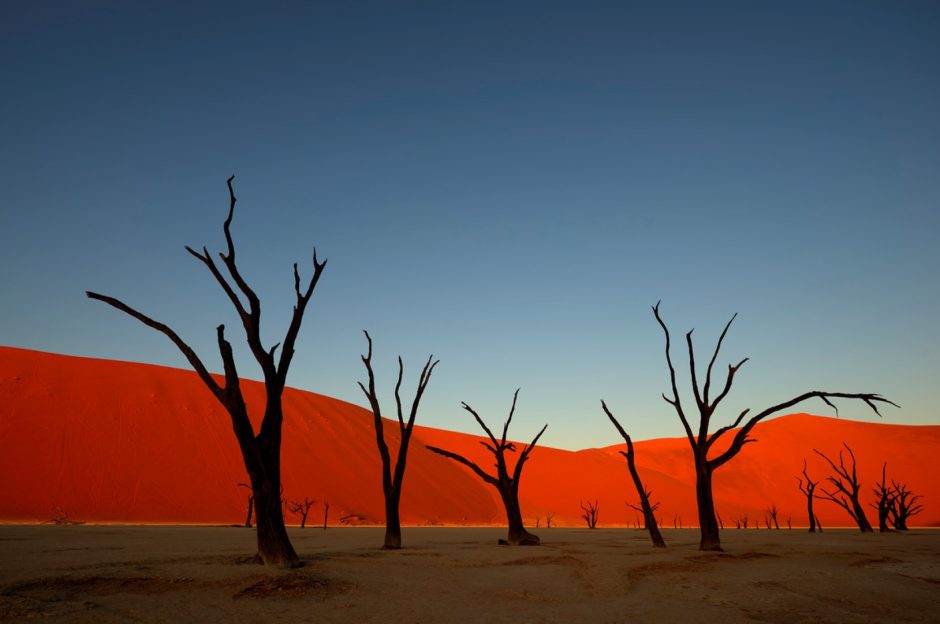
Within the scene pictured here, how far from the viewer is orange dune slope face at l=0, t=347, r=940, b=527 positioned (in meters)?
38.7

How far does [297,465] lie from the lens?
5119 centimetres

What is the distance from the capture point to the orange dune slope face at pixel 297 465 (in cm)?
3866

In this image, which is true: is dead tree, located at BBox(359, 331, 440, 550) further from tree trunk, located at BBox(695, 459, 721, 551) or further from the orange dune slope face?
the orange dune slope face

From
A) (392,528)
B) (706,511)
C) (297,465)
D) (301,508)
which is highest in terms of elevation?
(297,465)

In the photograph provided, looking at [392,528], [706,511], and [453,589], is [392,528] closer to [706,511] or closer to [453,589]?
[453,589]

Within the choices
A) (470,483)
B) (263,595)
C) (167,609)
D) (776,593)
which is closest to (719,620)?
(776,593)

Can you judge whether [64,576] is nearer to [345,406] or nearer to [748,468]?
[345,406]

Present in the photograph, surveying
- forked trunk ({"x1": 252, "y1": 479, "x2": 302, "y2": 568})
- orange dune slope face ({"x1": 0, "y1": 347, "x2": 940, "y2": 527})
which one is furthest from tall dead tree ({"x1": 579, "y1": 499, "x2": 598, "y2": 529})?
forked trunk ({"x1": 252, "y1": 479, "x2": 302, "y2": 568})

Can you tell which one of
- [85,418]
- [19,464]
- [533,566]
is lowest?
[533,566]

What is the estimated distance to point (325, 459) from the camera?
178 feet

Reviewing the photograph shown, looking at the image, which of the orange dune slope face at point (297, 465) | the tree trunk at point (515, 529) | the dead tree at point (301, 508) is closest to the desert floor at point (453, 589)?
the tree trunk at point (515, 529)

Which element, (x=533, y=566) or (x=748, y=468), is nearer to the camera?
(x=533, y=566)

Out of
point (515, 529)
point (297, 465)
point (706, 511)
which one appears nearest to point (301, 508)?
point (297, 465)

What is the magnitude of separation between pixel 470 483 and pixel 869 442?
60473mm
